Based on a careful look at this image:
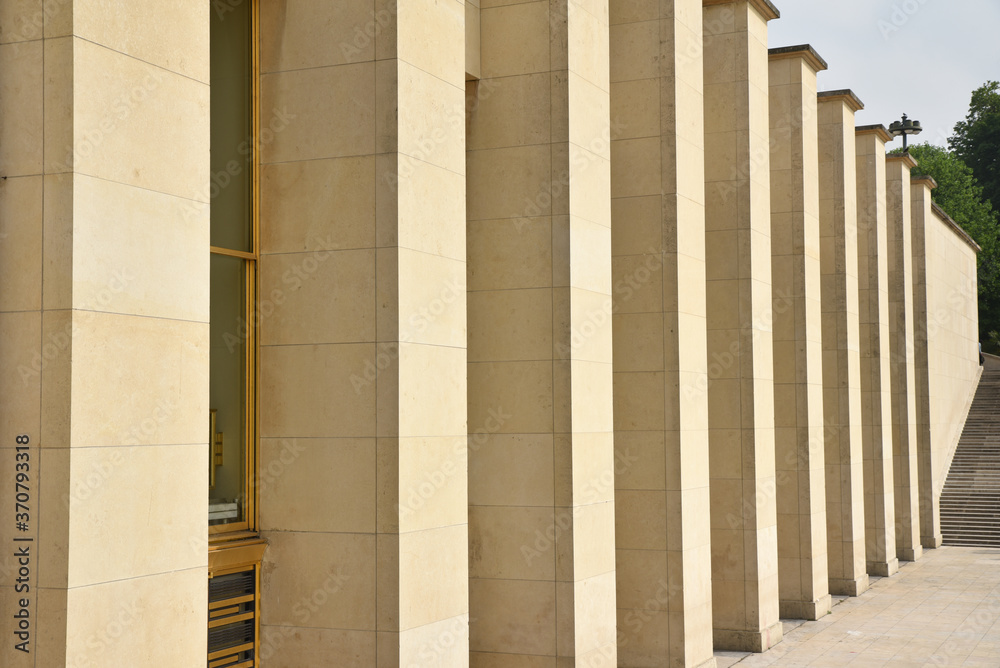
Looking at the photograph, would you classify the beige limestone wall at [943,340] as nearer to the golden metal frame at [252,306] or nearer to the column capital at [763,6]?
the column capital at [763,6]

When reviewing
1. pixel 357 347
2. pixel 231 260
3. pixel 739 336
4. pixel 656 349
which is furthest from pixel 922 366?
pixel 231 260

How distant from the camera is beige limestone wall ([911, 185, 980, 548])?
127ft

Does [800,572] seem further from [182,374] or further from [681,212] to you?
[182,374]

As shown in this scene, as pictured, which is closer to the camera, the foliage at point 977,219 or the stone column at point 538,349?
the stone column at point 538,349

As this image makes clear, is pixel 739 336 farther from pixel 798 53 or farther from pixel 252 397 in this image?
pixel 252 397

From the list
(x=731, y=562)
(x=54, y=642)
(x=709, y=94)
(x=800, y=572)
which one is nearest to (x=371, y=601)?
(x=54, y=642)

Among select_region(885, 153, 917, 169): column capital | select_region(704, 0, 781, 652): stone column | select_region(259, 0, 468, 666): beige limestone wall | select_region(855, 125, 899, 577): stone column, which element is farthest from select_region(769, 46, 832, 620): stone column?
select_region(259, 0, 468, 666): beige limestone wall

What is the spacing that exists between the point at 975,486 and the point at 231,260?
39.0 meters

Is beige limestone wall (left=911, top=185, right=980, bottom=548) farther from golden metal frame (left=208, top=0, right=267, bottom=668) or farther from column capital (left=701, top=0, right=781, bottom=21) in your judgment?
golden metal frame (left=208, top=0, right=267, bottom=668)

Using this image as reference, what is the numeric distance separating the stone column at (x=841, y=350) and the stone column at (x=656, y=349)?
1083 cm

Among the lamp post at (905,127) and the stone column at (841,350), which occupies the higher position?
the lamp post at (905,127)

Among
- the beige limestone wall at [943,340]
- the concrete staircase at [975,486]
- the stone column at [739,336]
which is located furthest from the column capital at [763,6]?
the concrete staircase at [975,486]

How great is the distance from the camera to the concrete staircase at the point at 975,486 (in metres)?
39.8

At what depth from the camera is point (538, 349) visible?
15.0 meters
